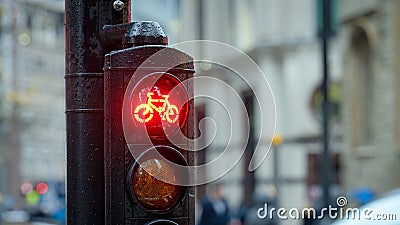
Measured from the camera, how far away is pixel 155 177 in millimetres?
4094

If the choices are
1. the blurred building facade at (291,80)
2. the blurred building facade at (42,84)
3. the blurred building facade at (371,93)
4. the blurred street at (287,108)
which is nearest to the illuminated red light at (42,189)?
the blurred street at (287,108)

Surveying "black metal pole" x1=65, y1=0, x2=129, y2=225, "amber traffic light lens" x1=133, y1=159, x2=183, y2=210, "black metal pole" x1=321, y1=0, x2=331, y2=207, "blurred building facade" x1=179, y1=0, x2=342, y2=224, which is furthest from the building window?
"amber traffic light lens" x1=133, y1=159, x2=183, y2=210

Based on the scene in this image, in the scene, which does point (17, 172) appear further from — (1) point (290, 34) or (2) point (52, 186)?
(1) point (290, 34)

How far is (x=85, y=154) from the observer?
4.53 meters

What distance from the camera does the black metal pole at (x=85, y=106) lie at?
4531mm

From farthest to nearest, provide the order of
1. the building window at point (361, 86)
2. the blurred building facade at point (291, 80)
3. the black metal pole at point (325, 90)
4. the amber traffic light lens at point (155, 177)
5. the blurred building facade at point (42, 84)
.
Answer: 1. the blurred building facade at point (42, 84)
2. the blurred building facade at point (291, 80)
3. the building window at point (361, 86)
4. the black metal pole at point (325, 90)
5. the amber traffic light lens at point (155, 177)

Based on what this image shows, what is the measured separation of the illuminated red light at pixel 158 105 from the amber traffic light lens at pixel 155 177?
83 millimetres

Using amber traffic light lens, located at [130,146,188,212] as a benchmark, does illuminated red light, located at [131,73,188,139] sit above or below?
above

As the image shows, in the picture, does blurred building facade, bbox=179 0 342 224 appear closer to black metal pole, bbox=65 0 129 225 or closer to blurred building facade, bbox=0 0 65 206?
black metal pole, bbox=65 0 129 225

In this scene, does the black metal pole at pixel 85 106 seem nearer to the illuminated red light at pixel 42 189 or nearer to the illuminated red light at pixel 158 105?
the illuminated red light at pixel 158 105

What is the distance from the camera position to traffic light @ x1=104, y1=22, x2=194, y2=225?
4.11 m

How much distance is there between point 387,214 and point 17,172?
4925 cm

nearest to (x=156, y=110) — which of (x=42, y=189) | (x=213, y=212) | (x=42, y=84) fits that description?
(x=213, y=212)

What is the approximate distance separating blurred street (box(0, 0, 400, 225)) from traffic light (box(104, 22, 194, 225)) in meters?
0.20
